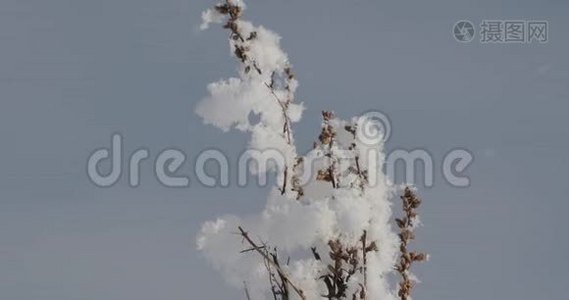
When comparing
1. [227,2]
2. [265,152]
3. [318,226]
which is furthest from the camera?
[227,2]

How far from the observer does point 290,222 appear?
2.63 meters

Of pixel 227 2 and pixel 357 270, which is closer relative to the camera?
pixel 357 270

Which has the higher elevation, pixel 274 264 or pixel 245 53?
pixel 245 53

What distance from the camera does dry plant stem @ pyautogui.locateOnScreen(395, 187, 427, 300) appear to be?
2635 mm

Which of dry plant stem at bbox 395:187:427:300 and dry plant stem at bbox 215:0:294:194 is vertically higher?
dry plant stem at bbox 215:0:294:194

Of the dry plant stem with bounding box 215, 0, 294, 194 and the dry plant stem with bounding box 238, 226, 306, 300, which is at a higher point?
the dry plant stem with bounding box 215, 0, 294, 194

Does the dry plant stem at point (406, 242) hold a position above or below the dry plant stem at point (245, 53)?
below

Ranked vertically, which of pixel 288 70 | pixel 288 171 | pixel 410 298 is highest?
pixel 288 70

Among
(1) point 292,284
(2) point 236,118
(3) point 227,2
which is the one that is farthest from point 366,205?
(3) point 227,2

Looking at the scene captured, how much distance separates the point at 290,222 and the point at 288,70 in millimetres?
616

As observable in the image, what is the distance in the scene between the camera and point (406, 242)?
8.78 ft

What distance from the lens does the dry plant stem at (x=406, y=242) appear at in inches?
104

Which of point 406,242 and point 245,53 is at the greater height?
point 245,53

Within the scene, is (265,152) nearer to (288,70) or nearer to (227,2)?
(288,70)
